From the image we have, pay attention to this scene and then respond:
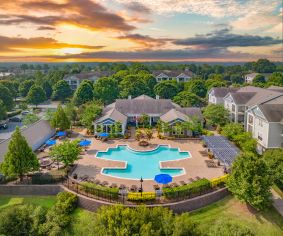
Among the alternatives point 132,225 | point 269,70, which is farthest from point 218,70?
point 132,225

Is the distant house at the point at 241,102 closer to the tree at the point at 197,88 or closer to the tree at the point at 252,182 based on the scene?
the tree at the point at 197,88

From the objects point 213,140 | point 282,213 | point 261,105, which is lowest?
point 282,213

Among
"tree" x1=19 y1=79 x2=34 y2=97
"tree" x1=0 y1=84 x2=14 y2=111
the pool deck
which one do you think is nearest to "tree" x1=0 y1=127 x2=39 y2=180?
the pool deck

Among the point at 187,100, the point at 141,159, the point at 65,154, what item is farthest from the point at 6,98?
the point at 141,159

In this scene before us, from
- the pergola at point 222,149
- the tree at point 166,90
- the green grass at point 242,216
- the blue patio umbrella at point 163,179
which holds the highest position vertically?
the tree at point 166,90

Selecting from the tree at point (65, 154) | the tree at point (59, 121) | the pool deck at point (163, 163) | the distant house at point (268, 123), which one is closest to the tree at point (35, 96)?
the tree at point (59, 121)

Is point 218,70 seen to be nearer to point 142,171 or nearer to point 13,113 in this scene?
point 13,113

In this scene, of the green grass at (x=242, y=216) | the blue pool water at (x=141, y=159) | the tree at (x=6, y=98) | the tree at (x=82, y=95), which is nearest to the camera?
the green grass at (x=242, y=216)
